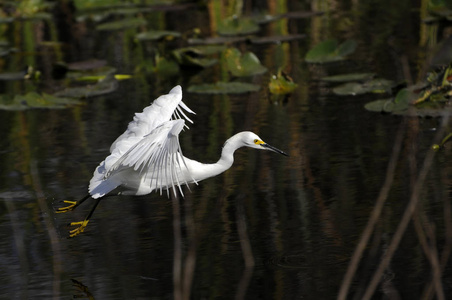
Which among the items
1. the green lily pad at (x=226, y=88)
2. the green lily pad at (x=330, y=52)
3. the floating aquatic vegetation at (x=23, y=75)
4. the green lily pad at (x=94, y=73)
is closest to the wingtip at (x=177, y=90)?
the green lily pad at (x=226, y=88)

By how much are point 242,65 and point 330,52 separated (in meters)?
1.01

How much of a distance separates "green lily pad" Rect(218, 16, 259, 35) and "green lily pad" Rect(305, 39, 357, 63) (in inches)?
70.3

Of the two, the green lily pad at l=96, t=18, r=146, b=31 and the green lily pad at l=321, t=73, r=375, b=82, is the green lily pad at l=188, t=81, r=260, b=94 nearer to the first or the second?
the green lily pad at l=321, t=73, r=375, b=82

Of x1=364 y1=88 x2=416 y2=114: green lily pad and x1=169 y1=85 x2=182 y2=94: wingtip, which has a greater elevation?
x1=169 y1=85 x2=182 y2=94: wingtip

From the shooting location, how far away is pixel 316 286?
430 centimetres

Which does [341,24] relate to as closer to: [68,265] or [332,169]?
[332,169]

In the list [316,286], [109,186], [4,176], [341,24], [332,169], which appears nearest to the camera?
[316,286]

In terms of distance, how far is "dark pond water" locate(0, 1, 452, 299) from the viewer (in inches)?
173

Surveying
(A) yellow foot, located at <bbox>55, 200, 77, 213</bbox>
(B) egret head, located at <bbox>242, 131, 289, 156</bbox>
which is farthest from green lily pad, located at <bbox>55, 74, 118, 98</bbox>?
(B) egret head, located at <bbox>242, 131, 289, 156</bbox>

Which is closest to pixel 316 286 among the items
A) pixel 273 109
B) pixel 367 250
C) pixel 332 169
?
pixel 367 250

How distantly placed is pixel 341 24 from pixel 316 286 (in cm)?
779

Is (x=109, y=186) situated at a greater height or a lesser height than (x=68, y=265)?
greater

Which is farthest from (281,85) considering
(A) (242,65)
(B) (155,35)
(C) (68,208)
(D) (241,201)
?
(D) (241,201)

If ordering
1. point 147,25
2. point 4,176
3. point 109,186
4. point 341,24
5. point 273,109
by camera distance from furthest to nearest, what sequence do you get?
point 147,25 → point 341,24 → point 273,109 → point 4,176 → point 109,186
